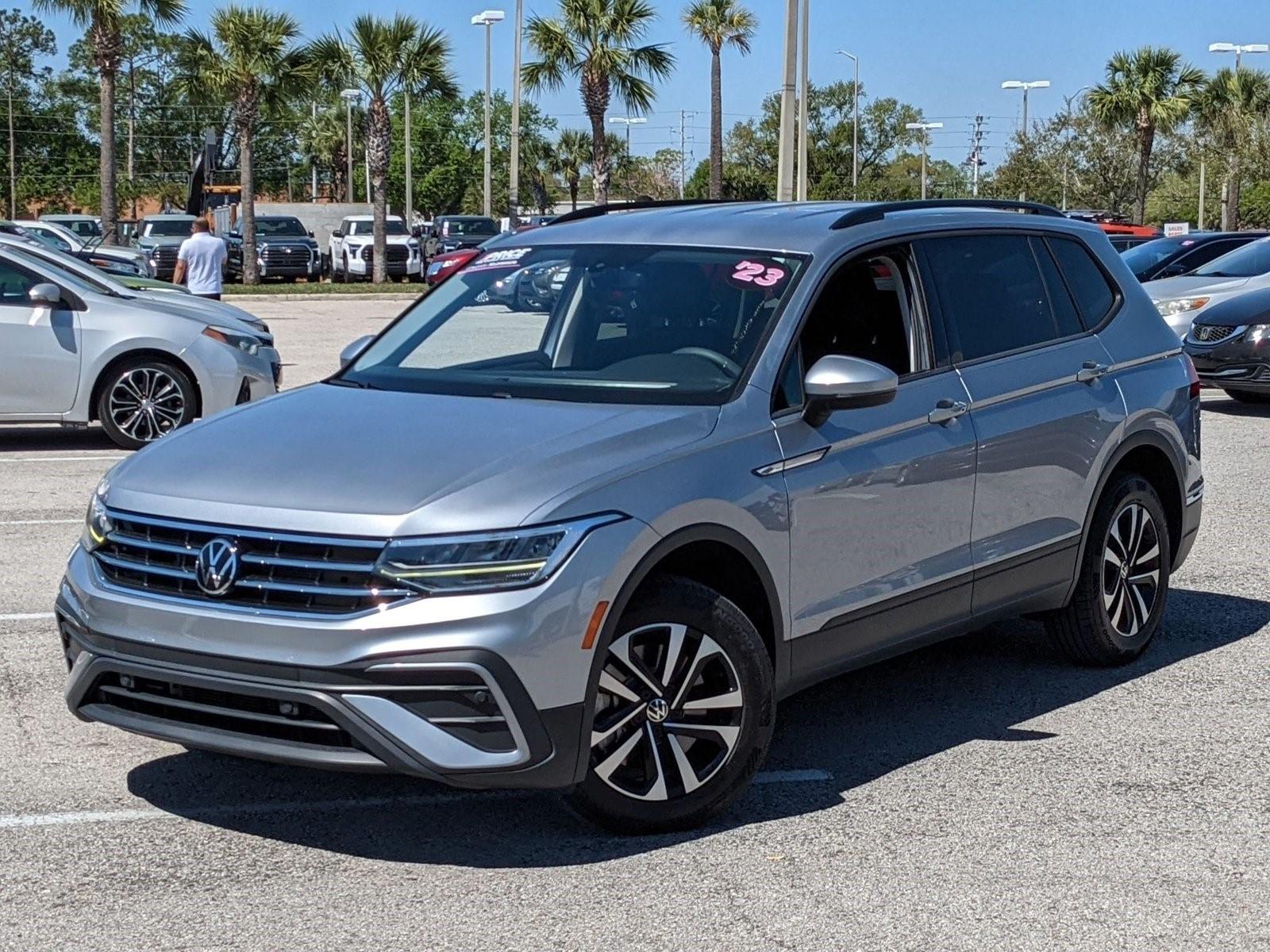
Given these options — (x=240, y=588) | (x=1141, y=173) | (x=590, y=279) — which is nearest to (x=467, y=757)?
(x=240, y=588)

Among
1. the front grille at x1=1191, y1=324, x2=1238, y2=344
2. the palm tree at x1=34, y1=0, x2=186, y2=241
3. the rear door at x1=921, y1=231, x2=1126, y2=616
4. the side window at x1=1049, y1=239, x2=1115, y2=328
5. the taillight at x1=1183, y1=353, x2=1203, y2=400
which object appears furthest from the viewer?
the palm tree at x1=34, y1=0, x2=186, y2=241

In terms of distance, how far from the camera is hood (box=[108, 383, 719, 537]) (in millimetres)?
4527

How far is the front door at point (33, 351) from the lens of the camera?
13086mm

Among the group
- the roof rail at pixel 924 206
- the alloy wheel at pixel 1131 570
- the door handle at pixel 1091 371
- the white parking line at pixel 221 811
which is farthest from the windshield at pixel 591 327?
the alloy wheel at pixel 1131 570

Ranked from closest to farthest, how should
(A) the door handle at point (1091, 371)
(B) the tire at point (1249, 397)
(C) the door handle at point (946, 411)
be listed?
(C) the door handle at point (946, 411)
(A) the door handle at point (1091, 371)
(B) the tire at point (1249, 397)

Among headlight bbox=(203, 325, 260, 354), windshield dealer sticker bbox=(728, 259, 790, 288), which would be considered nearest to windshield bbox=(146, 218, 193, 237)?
headlight bbox=(203, 325, 260, 354)

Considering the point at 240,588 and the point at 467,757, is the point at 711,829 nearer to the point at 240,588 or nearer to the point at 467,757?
the point at 467,757

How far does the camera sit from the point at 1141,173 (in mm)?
55156

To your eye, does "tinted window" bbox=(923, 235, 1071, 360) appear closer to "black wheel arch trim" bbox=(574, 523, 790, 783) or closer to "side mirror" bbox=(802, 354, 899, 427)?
"side mirror" bbox=(802, 354, 899, 427)

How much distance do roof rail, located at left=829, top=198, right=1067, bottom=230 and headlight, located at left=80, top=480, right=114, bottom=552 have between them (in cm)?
244

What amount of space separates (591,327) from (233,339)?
28.0 feet

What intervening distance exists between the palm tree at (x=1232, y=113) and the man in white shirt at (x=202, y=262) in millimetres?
42092

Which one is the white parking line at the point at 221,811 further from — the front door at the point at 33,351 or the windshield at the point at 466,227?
the windshield at the point at 466,227

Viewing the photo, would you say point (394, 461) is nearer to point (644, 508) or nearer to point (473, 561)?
point (473, 561)
